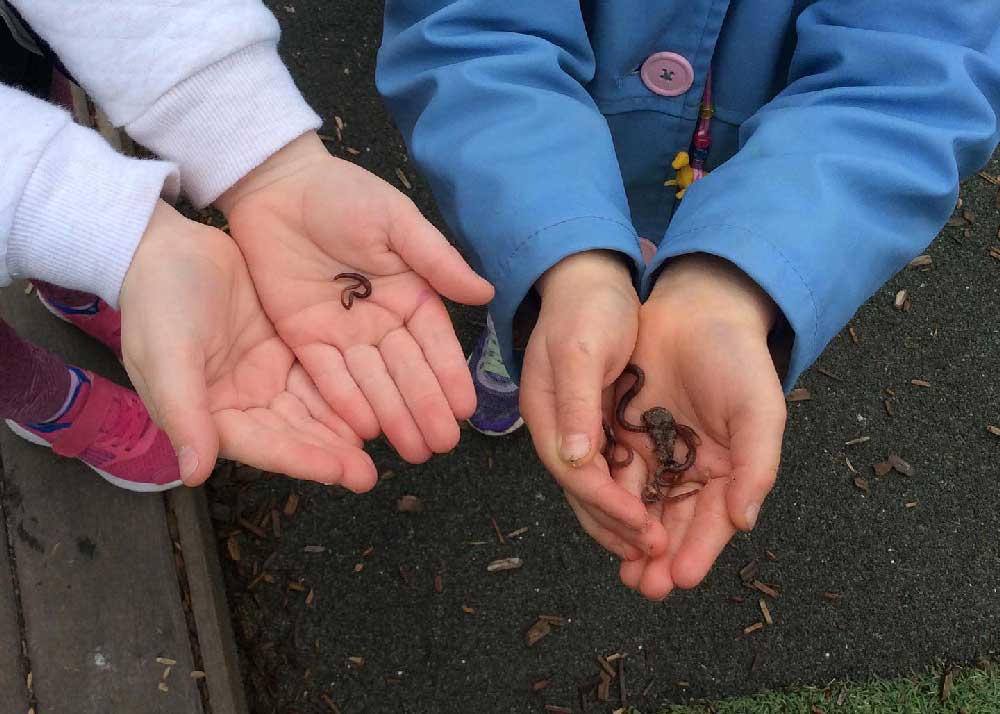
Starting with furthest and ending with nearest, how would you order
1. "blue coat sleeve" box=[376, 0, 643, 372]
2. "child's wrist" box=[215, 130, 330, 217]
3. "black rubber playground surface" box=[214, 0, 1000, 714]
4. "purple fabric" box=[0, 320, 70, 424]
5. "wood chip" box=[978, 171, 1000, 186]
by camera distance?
"wood chip" box=[978, 171, 1000, 186] → "black rubber playground surface" box=[214, 0, 1000, 714] → "purple fabric" box=[0, 320, 70, 424] → "child's wrist" box=[215, 130, 330, 217] → "blue coat sleeve" box=[376, 0, 643, 372]

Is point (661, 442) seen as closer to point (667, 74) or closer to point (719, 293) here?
point (719, 293)

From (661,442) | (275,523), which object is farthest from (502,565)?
(661,442)

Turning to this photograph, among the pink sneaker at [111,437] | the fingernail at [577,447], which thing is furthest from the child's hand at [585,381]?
the pink sneaker at [111,437]

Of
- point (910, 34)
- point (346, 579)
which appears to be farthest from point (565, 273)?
point (346, 579)

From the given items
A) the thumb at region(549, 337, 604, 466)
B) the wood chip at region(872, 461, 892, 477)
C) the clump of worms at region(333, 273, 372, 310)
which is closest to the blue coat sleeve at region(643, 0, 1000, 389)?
the thumb at region(549, 337, 604, 466)

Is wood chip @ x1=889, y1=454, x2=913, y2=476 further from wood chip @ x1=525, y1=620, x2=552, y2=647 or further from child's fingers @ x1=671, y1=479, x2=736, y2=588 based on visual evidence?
child's fingers @ x1=671, y1=479, x2=736, y2=588
